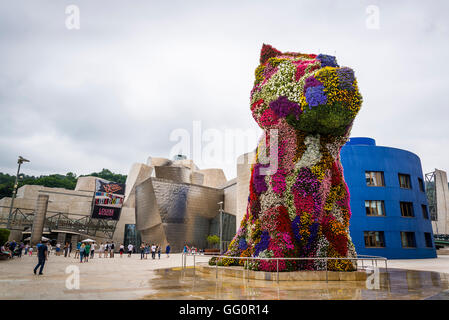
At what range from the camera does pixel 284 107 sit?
1138cm

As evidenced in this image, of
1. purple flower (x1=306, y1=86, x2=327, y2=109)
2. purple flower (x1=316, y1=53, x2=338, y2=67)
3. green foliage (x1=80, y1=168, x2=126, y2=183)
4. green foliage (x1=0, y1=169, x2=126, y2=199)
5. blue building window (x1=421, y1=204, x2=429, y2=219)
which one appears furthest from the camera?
green foliage (x1=80, y1=168, x2=126, y2=183)

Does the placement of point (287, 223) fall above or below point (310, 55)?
below

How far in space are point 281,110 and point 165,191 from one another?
32312mm

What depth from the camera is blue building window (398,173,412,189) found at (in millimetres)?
30931

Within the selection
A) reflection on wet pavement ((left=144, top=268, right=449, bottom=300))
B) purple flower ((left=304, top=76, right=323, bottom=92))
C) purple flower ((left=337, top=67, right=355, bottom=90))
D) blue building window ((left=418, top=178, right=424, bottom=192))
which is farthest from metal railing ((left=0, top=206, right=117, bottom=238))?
purple flower ((left=337, top=67, right=355, bottom=90))

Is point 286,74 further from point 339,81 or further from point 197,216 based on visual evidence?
point 197,216

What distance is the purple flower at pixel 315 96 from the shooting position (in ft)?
34.1

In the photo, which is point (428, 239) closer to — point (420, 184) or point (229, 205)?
point (420, 184)

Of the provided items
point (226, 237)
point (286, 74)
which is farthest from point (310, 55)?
point (226, 237)

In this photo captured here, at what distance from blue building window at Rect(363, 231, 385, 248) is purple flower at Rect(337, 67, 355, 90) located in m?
22.1

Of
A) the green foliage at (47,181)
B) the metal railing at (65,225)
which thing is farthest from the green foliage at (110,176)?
the metal railing at (65,225)

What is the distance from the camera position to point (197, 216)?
44.2m

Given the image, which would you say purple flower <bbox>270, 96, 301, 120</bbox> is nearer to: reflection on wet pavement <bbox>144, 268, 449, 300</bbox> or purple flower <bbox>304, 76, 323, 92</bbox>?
purple flower <bbox>304, 76, 323, 92</bbox>

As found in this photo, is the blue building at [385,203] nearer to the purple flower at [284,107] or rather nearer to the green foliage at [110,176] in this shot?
the purple flower at [284,107]
